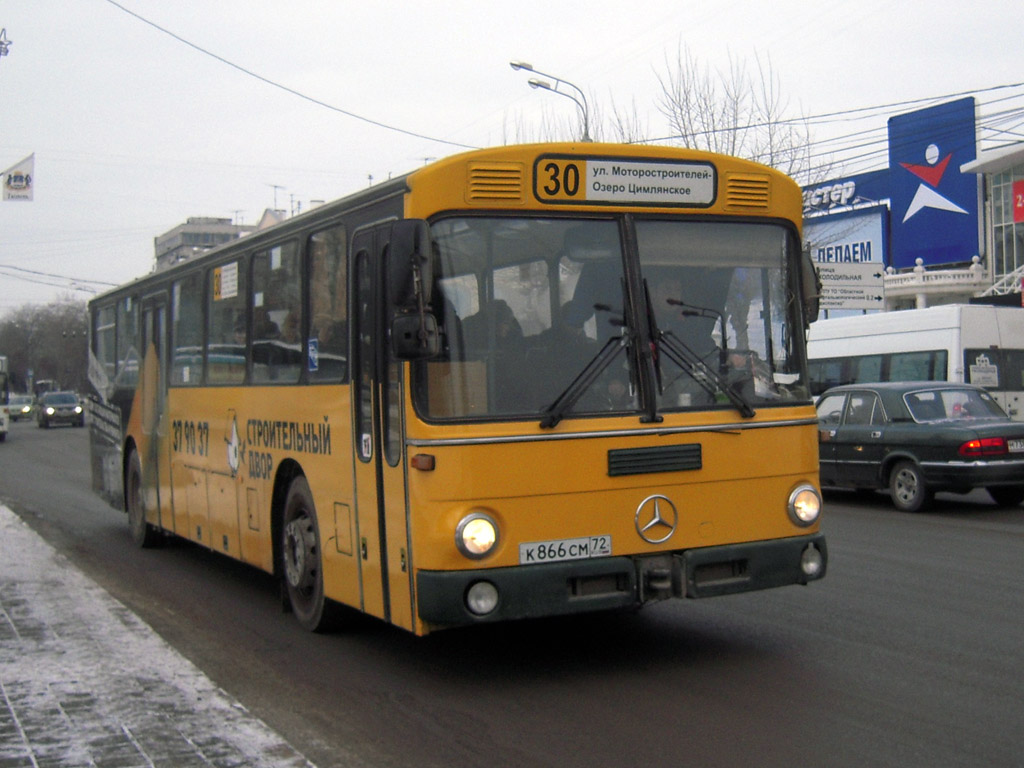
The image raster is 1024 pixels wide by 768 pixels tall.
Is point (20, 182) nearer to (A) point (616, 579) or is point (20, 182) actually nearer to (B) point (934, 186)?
(A) point (616, 579)

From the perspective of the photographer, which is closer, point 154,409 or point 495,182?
point 495,182

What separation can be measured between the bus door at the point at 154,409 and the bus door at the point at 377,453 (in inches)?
205

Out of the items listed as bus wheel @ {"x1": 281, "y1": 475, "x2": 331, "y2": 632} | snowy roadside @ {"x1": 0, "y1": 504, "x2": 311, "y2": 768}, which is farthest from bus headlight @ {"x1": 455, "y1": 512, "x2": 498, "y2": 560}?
bus wheel @ {"x1": 281, "y1": 475, "x2": 331, "y2": 632}

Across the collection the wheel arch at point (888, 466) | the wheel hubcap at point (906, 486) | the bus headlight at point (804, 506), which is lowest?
the wheel hubcap at point (906, 486)

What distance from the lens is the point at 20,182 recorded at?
28.5 m

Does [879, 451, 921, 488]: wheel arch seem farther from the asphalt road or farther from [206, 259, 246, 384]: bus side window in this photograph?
[206, 259, 246, 384]: bus side window

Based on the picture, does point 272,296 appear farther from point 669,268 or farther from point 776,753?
point 776,753

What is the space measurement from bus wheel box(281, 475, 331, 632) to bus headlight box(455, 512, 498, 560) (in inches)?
80.4

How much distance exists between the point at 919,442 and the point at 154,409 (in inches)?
361

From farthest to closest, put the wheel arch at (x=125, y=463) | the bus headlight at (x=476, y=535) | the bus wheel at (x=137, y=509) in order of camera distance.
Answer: the wheel arch at (x=125, y=463) < the bus wheel at (x=137, y=509) < the bus headlight at (x=476, y=535)

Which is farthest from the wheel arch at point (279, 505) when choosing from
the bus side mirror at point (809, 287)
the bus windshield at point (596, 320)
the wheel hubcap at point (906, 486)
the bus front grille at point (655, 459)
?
the wheel hubcap at point (906, 486)

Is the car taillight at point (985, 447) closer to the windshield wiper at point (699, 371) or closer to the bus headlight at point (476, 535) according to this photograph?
the windshield wiper at point (699, 371)

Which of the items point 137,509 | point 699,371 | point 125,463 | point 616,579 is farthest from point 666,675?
point 125,463

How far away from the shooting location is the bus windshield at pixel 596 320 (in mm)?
6383
